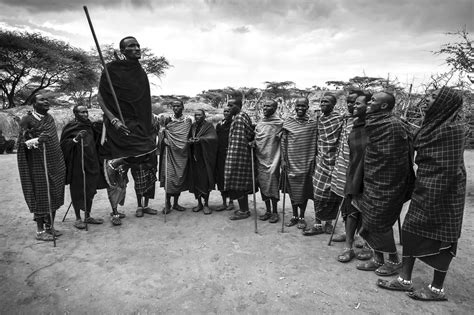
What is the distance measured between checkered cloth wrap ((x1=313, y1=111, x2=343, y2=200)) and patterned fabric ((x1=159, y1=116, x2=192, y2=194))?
2184 mm

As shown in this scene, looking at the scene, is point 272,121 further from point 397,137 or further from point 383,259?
point 383,259

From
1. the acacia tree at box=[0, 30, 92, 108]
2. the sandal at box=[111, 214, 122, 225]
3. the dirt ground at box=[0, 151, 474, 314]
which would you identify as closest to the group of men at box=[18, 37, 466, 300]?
the sandal at box=[111, 214, 122, 225]

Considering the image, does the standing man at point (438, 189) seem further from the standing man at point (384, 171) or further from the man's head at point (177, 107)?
the man's head at point (177, 107)

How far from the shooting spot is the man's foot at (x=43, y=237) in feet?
13.7

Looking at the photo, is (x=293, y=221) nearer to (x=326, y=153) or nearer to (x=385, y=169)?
(x=326, y=153)

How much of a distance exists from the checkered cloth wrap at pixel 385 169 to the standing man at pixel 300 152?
1.27 meters

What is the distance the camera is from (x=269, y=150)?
15.8 ft

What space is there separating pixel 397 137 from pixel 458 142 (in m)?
0.50

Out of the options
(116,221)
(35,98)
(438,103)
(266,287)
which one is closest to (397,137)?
(438,103)

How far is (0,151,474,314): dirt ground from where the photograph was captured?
283 cm

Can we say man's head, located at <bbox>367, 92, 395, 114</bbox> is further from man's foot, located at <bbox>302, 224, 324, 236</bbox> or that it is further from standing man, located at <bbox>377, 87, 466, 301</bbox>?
man's foot, located at <bbox>302, 224, 324, 236</bbox>

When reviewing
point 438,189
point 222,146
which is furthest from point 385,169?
point 222,146

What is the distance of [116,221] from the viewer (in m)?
4.81

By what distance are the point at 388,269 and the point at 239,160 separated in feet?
8.04
